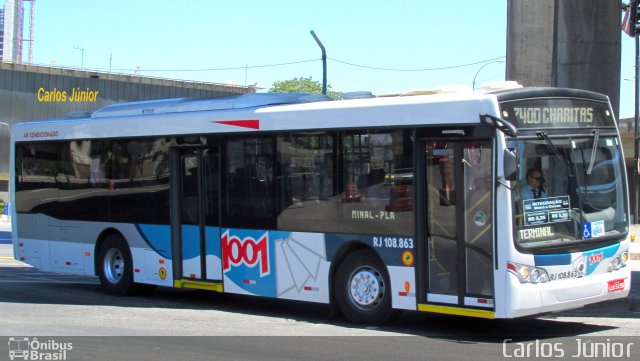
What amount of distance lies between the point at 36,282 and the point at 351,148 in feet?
29.1

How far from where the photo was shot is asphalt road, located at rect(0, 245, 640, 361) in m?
9.64

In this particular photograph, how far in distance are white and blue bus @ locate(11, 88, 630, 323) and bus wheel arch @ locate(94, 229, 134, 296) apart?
3cm

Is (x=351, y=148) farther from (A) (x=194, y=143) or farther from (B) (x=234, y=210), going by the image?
(A) (x=194, y=143)

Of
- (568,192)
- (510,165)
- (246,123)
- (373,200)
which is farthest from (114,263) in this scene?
(568,192)

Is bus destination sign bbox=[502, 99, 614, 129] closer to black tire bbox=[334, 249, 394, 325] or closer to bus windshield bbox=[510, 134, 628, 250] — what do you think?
bus windshield bbox=[510, 134, 628, 250]

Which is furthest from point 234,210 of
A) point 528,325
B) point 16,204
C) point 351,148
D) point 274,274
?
point 16,204

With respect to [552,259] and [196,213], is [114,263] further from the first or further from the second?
[552,259]

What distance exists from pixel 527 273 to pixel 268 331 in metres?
3.34

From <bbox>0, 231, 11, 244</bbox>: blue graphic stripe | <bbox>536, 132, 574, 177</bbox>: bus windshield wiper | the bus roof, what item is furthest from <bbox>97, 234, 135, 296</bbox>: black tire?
<bbox>0, 231, 11, 244</bbox>: blue graphic stripe

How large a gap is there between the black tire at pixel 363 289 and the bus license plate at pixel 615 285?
2.64m

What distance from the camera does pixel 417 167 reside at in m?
10.8

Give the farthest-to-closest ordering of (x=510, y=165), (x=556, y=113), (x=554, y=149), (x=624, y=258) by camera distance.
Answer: (x=624, y=258)
(x=556, y=113)
(x=554, y=149)
(x=510, y=165)

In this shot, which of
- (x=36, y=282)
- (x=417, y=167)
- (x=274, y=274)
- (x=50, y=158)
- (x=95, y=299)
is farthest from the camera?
(x=36, y=282)

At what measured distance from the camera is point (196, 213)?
13656mm
